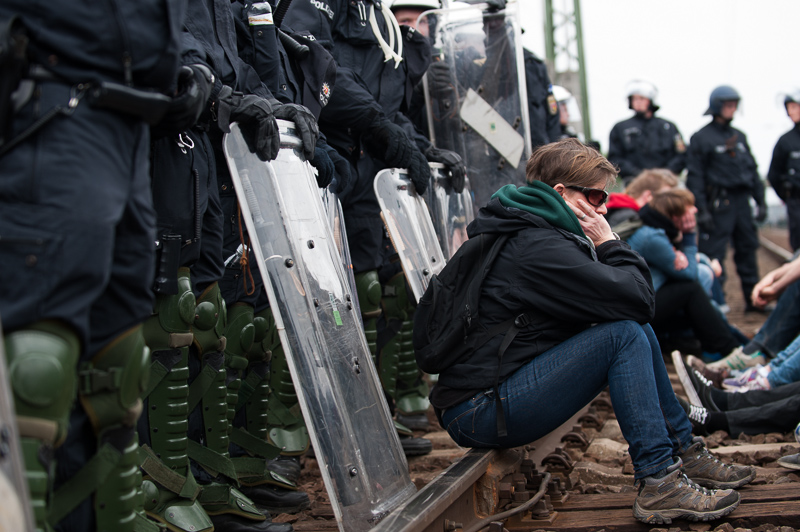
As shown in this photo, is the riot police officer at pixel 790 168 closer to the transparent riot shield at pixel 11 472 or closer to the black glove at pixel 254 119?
the black glove at pixel 254 119

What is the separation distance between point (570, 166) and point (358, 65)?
1.76m

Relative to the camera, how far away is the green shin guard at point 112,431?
A: 6.16 ft

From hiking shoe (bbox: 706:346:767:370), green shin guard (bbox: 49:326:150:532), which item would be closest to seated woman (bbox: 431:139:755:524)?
green shin guard (bbox: 49:326:150:532)

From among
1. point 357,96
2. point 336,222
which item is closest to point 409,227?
point 336,222

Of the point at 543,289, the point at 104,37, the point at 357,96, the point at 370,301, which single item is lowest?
the point at 370,301

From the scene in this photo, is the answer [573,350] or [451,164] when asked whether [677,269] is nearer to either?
[451,164]

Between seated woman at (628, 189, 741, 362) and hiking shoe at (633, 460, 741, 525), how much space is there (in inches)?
135

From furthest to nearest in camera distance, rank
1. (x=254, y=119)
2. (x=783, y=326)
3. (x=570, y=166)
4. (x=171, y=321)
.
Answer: (x=783, y=326), (x=570, y=166), (x=254, y=119), (x=171, y=321)

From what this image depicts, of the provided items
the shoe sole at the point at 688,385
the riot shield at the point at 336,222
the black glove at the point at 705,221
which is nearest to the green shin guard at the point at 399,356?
the riot shield at the point at 336,222

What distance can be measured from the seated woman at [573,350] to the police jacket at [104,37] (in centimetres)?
153

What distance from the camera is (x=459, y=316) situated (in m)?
3.08

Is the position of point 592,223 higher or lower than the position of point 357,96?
lower

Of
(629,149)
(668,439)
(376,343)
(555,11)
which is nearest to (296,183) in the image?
(668,439)

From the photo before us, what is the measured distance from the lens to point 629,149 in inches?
417
